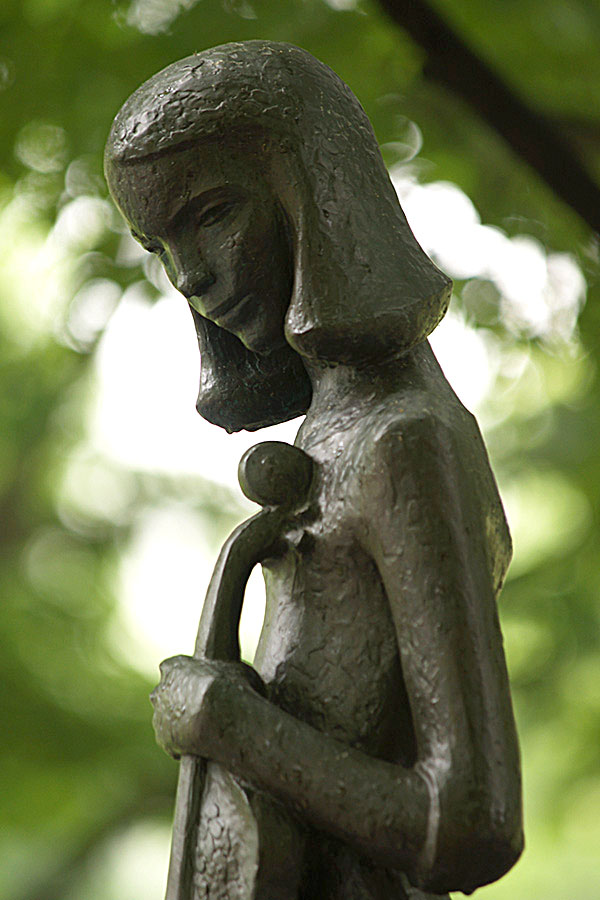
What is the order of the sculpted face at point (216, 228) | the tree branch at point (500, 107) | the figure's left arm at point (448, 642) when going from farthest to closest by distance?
the tree branch at point (500, 107)
the sculpted face at point (216, 228)
the figure's left arm at point (448, 642)

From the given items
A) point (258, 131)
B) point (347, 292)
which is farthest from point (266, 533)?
point (258, 131)

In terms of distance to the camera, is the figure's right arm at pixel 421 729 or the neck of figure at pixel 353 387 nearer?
the figure's right arm at pixel 421 729

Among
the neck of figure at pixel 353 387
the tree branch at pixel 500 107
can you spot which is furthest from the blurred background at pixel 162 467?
the neck of figure at pixel 353 387

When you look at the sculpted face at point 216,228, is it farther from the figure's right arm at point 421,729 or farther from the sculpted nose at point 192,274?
the figure's right arm at point 421,729

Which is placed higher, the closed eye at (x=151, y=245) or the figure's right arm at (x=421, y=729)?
the closed eye at (x=151, y=245)

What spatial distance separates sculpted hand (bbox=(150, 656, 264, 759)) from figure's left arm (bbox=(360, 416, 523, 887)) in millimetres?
115

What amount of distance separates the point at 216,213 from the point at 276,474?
0.65ft

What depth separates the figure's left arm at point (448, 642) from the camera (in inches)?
23.7

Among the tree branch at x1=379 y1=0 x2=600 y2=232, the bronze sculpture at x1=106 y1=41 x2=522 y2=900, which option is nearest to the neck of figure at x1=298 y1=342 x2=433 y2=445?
the bronze sculpture at x1=106 y1=41 x2=522 y2=900

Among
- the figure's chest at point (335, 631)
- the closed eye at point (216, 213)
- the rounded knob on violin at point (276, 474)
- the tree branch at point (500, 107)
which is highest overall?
the tree branch at point (500, 107)

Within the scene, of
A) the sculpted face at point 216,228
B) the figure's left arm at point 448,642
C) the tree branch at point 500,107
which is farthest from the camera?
the tree branch at point 500,107

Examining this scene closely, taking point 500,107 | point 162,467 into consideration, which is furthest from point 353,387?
point 162,467

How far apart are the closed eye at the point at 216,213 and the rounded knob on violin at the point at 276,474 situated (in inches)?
6.7

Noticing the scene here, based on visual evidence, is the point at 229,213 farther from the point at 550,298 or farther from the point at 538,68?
the point at 550,298
